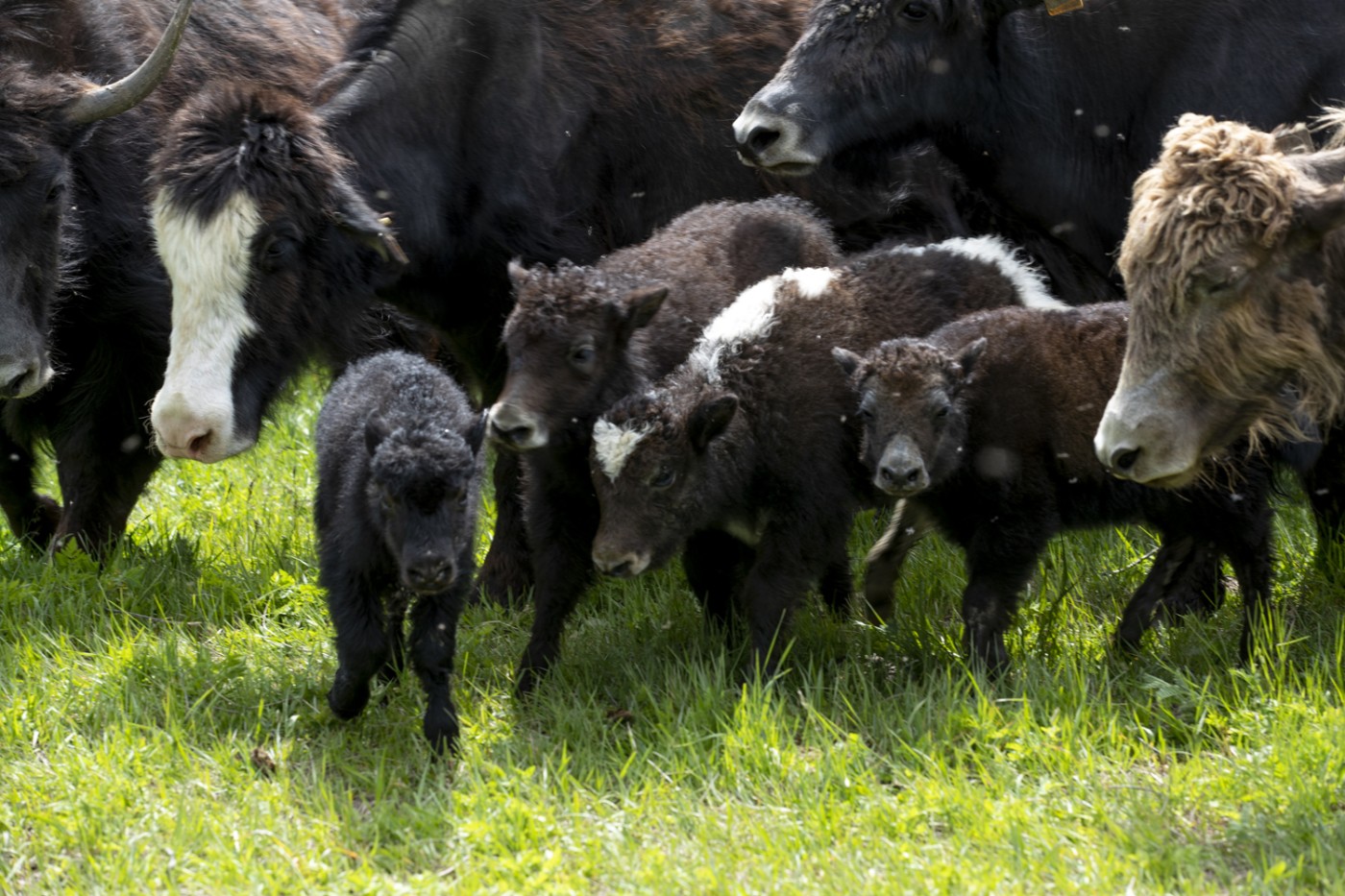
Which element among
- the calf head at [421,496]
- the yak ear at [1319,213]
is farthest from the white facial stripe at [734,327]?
the yak ear at [1319,213]

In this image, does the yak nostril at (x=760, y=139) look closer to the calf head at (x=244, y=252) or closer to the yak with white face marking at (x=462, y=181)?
the yak with white face marking at (x=462, y=181)

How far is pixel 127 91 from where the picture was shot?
7.14 metres

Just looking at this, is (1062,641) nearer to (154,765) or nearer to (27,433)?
(154,765)

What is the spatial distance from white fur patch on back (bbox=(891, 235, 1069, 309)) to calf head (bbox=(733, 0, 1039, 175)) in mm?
491

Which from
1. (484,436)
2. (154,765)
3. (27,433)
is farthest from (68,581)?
(484,436)

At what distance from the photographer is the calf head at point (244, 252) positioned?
6.11 metres

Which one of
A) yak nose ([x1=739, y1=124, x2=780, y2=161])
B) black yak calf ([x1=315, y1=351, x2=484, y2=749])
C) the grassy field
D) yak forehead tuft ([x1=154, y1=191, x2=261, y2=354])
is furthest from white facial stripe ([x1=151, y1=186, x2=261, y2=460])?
yak nose ([x1=739, y1=124, x2=780, y2=161])

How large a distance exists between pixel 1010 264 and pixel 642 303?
1643mm

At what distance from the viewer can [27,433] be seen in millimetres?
7906

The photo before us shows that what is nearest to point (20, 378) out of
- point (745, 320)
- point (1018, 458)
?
point (745, 320)

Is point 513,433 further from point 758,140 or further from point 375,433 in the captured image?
point 758,140

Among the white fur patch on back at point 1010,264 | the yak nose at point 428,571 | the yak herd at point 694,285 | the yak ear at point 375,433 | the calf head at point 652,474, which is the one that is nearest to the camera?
the yak nose at point 428,571

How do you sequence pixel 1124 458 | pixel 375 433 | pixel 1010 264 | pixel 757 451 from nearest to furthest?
1. pixel 1124 458
2. pixel 375 433
3. pixel 757 451
4. pixel 1010 264

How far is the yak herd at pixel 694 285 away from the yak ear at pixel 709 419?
2 cm
